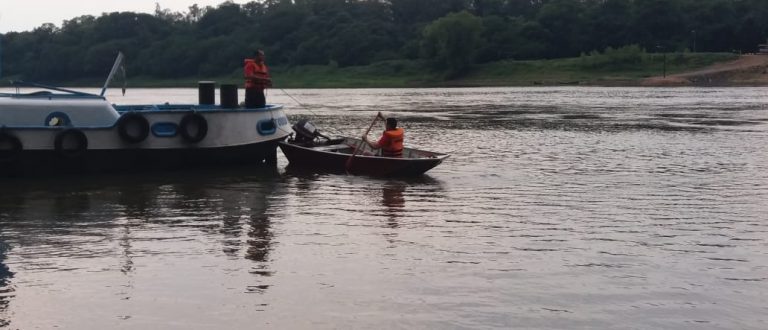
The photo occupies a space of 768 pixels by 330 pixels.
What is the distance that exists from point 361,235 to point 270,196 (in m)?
5.19

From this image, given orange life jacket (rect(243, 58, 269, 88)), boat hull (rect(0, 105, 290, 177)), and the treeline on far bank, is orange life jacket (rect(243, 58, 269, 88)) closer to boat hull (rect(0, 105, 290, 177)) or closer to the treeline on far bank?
boat hull (rect(0, 105, 290, 177))

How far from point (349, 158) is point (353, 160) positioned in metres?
0.17

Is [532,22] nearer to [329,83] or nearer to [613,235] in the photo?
[329,83]

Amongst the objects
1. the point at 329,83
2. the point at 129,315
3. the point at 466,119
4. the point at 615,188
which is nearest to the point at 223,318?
the point at 129,315

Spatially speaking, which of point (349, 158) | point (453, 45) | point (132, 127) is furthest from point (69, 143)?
point (453, 45)

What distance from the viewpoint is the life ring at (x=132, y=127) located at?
21.3m

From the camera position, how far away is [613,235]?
14.1m

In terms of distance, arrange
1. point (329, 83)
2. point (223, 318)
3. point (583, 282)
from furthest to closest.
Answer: point (329, 83) < point (583, 282) < point (223, 318)

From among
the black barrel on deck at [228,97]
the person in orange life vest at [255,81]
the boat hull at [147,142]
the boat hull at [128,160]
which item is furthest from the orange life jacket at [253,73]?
the boat hull at [128,160]

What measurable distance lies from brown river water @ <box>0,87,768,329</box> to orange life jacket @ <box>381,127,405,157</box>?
3.12 feet

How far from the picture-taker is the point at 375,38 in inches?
5802

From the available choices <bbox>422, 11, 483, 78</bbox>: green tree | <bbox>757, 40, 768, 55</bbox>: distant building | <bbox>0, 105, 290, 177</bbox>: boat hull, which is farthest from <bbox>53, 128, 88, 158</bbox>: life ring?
<bbox>422, 11, 483, 78</bbox>: green tree

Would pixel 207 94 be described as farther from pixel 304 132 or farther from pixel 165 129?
pixel 165 129

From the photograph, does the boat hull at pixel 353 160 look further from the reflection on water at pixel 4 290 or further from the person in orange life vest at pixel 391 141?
the reflection on water at pixel 4 290
